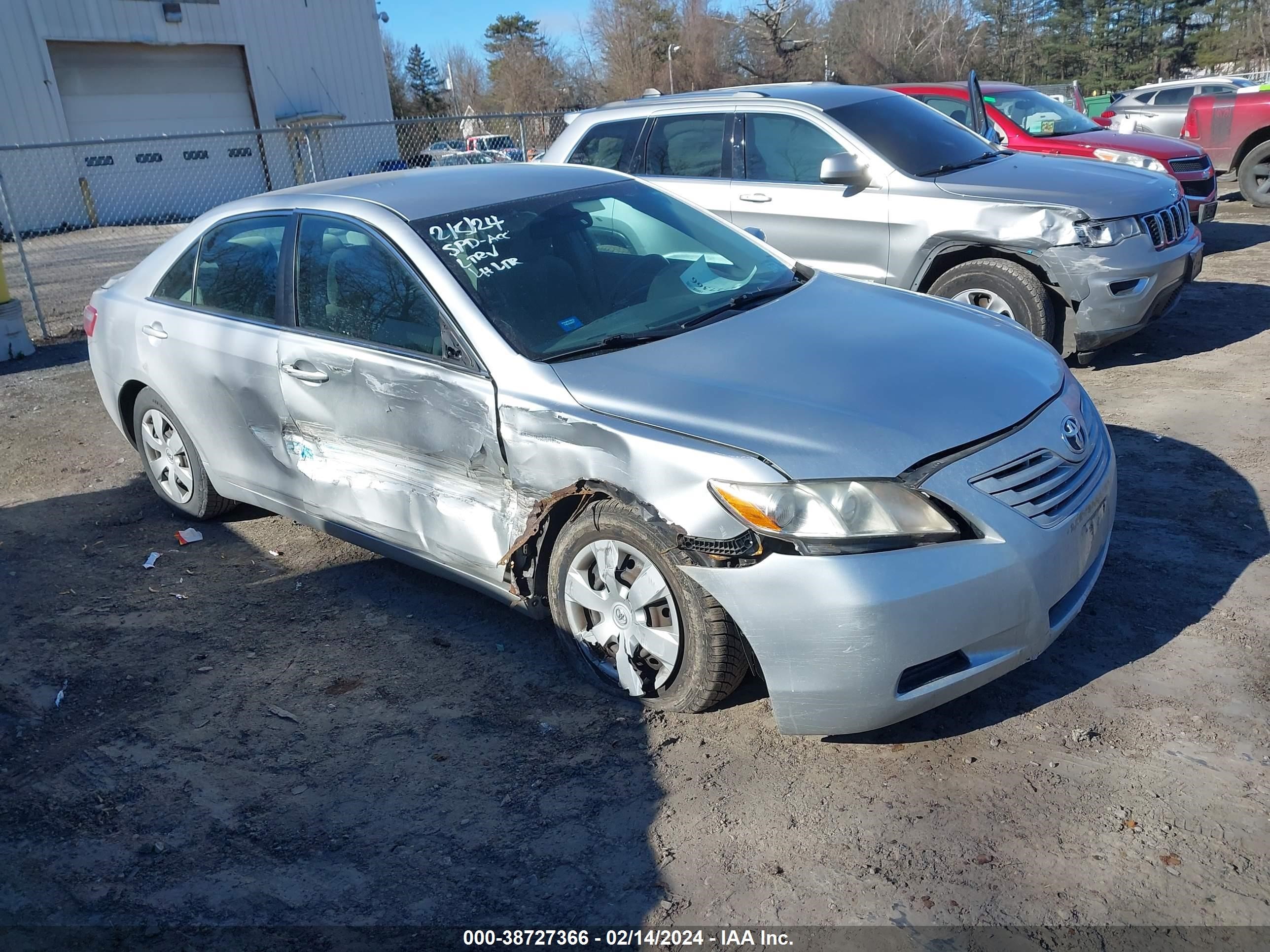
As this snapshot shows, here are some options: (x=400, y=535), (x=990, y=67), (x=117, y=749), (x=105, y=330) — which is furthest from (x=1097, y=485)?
(x=990, y=67)

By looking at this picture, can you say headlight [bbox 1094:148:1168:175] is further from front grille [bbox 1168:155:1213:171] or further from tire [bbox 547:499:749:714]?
tire [bbox 547:499:749:714]

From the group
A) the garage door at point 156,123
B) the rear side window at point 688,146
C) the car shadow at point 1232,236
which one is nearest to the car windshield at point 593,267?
the rear side window at point 688,146

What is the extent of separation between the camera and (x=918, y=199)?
6.64m

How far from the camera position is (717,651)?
3117 mm

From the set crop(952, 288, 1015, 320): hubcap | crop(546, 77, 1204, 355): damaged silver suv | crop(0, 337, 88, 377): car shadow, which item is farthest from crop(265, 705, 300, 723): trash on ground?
crop(0, 337, 88, 377): car shadow

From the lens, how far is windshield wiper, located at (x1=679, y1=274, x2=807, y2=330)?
A: 385cm

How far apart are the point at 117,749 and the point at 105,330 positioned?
2.75 meters

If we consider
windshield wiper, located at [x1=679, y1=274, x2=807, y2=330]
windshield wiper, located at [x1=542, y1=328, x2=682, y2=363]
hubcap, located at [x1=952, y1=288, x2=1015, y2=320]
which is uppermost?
windshield wiper, located at [x1=679, y1=274, x2=807, y2=330]

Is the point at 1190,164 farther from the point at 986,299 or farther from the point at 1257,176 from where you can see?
the point at 986,299

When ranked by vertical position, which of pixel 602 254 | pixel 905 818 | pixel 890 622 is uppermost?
pixel 602 254

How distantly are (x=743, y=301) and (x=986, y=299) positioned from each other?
3.23m

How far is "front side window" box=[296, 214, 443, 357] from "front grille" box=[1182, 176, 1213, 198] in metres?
9.85


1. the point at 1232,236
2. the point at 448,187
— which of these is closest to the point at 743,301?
the point at 448,187

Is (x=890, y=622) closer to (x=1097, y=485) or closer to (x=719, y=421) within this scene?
(x=719, y=421)
